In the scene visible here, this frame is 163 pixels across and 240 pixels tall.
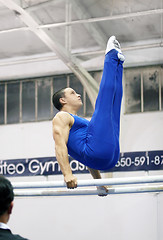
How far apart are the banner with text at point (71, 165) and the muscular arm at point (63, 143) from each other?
618cm

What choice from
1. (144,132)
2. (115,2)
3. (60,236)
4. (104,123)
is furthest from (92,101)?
(104,123)

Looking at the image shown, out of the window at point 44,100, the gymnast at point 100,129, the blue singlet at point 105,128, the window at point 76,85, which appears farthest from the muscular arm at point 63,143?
the window at point 44,100

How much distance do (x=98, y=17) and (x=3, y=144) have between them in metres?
4.60

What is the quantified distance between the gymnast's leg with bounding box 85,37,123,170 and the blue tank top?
93 millimetres

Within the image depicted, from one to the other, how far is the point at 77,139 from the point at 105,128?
0.32 metres

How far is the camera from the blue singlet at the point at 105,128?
4285mm

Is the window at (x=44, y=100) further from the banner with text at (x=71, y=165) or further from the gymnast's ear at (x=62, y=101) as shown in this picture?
the gymnast's ear at (x=62, y=101)

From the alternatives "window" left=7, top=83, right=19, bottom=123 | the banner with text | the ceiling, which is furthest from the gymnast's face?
"window" left=7, top=83, right=19, bottom=123

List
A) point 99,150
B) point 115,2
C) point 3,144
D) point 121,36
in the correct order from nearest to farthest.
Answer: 1. point 99,150
2. point 115,2
3. point 121,36
4. point 3,144

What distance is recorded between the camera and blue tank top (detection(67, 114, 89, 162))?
4398 mm

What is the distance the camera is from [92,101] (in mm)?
11188

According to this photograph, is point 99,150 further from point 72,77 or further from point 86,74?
point 72,77

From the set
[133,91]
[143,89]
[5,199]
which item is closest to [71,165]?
[133,91]

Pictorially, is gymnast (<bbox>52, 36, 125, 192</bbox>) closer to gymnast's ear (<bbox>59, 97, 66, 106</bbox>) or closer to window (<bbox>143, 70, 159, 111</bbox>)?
gymnast's ear (<bbox>59, 97, 66, 106</bbox>)
